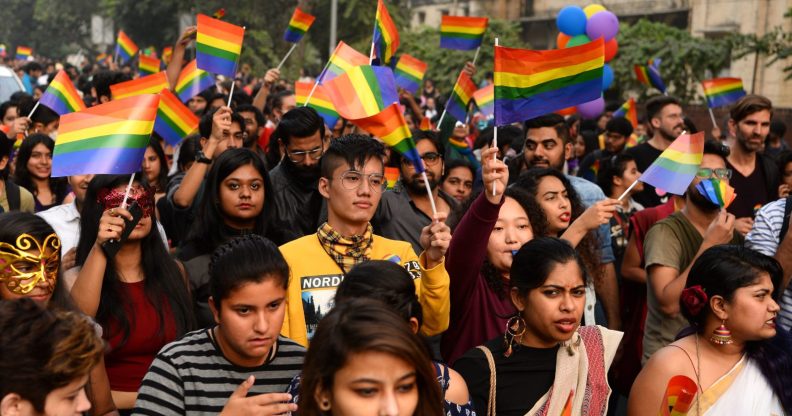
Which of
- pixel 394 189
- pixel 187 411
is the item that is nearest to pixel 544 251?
pixel 187 411

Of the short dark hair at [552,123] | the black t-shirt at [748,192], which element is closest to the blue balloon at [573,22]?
the black t-shirt at [748,192]

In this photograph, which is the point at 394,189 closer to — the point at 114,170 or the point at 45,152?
the point at 114,170

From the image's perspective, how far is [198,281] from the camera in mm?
4379

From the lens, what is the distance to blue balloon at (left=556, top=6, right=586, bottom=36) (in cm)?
1035

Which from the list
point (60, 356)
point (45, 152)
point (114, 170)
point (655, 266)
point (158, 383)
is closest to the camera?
point (60, 356)

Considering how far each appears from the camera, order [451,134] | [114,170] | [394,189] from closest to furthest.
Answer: [114,170], [394,189], [451,134]

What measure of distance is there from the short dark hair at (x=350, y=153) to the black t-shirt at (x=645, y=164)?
3742mm

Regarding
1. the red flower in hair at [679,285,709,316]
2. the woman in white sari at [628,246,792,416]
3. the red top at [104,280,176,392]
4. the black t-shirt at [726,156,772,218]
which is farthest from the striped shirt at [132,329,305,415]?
the black t-shirt at [726,156,772,218]

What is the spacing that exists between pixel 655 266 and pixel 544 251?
1.55 metres

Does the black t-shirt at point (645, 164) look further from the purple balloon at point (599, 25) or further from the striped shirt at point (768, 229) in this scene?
the purple balloon at point (599, 25)

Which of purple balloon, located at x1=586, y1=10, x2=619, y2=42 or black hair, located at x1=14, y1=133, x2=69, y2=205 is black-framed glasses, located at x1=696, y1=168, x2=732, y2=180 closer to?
black hair, located at x1=14, y1=133, x2=69, y2=205

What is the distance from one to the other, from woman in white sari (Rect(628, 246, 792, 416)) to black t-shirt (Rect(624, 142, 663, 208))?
3.65m

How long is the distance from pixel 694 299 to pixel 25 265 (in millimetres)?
2578

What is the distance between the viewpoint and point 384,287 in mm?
3164
